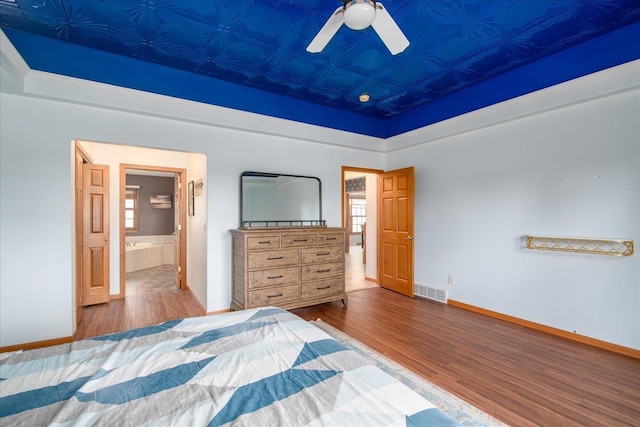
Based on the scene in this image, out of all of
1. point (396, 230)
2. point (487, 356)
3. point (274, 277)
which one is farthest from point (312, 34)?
point (487, 356)

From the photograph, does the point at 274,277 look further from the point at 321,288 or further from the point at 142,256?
the point at 142,256

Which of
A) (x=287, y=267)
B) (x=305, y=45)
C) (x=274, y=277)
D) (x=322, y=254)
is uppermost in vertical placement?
(x=305, y=45)

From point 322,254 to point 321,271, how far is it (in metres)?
0.23

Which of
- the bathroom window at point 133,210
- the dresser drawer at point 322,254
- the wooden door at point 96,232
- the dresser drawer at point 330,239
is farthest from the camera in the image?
the bathroom window at point 133,210

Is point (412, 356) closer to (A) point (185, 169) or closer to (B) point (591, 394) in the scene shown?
(B) point (591, 394)

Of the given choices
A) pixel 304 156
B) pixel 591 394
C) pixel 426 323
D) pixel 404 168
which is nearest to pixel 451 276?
pixel 426 323

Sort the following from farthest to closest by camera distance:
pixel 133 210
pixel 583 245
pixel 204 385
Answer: pixel 133 210
pixel 583 245
pixel 204 385

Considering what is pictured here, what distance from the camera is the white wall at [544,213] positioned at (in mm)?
2742

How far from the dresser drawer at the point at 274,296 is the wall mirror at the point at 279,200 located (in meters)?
0.92

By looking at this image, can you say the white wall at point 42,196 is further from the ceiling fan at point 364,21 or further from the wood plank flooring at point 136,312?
the ceiling fan at point 364,21

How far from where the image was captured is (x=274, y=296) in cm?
352

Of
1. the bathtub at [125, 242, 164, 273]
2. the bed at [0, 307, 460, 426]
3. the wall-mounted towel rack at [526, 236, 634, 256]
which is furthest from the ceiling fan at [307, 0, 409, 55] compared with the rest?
the bathtub at [125, 242, 164, 273]

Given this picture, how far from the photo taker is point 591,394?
2109mm

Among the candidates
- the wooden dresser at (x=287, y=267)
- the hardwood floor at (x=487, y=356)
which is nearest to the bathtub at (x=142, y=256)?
the hardwood floor at (x=487, y=356)
